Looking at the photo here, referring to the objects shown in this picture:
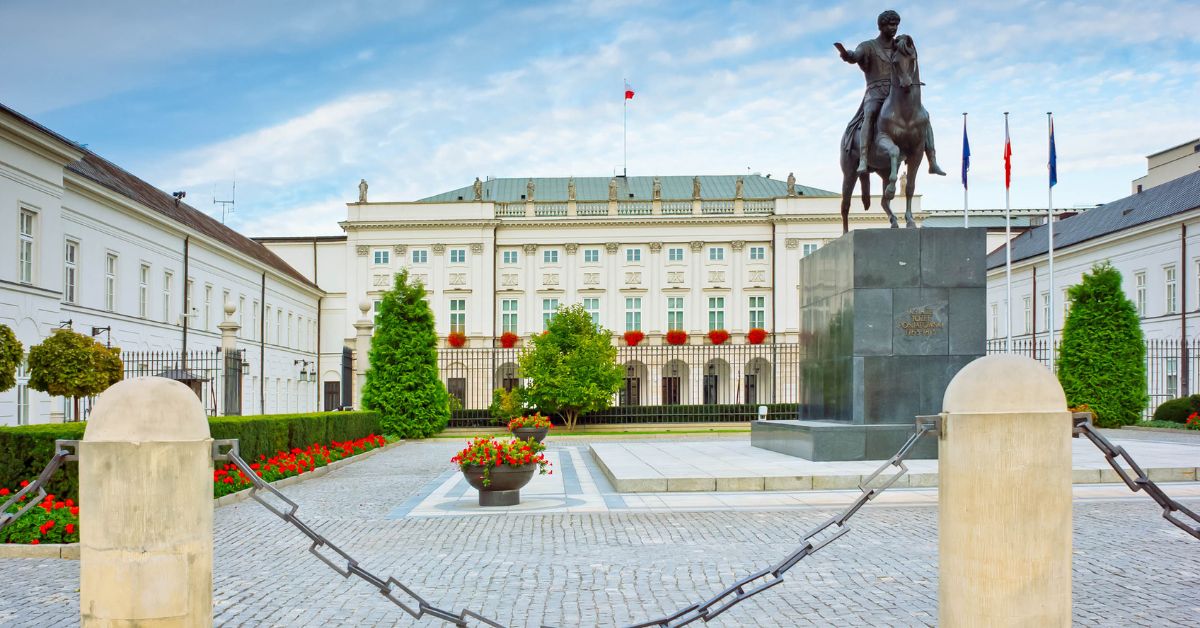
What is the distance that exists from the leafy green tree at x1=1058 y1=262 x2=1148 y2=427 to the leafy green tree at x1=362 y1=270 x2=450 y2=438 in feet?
64.7

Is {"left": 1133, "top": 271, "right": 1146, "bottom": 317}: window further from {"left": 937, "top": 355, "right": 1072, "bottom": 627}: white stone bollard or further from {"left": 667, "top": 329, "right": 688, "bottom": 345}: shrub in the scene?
{"left": 937, "top": 355, "right": 1072, "bottom": 627}: white stone bollard

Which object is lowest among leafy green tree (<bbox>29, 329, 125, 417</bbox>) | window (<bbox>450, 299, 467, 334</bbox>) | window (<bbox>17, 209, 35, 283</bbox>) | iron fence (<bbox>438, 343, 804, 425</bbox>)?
iron fence (<bbox>438, 343, 804, 425</bbox>)

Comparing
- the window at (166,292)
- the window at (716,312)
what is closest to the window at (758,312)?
the window at (716,312)

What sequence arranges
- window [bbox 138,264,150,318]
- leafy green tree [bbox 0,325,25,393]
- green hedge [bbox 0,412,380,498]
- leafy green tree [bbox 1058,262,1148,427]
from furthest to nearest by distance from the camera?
window [bbox 138,264,150,318] < leafy green tree [bbox 1058,262,1148,427] < leafy green tree [bbox 0,325,25,393] < green hedge [bbox 0,412,380,498]

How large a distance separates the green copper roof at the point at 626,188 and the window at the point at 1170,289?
2707 centimetres

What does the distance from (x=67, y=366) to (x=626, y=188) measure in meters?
49.0

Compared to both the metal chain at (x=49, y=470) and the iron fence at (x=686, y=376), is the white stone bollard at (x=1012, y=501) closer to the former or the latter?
the metal chain at (x=49, y=470)

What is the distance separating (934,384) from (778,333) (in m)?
47.4

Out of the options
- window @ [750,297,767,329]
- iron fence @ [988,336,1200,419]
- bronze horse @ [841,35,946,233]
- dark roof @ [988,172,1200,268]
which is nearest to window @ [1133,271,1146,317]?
dark roof @ [988,172,1200,268]

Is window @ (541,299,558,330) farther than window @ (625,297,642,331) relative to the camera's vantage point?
No

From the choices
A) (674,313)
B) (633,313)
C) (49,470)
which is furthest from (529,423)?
(674,313)

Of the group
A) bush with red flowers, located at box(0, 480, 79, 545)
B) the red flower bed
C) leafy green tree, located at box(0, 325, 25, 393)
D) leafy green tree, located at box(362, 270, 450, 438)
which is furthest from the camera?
leafy green tree, located at box(362, 270, 450, 438)

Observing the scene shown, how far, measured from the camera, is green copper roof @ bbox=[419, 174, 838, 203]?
67438mm

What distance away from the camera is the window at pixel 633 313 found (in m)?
62.7
